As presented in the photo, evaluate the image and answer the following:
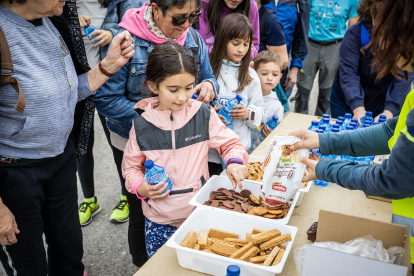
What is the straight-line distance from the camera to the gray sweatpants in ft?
15.7

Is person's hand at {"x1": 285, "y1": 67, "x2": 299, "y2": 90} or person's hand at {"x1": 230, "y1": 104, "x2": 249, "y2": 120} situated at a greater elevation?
person's hand at {"x1": 230, "y1": 104, "x2": 249, "y2": 120}

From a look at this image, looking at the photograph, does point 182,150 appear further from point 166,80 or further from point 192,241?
point 192,241

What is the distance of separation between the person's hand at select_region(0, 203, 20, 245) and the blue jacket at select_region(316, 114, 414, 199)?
133 centimetres

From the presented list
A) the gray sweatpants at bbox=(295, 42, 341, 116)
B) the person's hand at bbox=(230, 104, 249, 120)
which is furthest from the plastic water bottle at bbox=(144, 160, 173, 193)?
the gray sweatpants at bbox=(295, 42, 341, 116)

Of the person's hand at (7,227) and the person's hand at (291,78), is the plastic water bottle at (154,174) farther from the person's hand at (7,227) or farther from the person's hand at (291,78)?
the person's hand at (291,78)

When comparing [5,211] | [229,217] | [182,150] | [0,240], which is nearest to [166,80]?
[182,150]

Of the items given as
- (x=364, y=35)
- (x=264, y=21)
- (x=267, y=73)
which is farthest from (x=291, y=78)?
(x=364, y=35)

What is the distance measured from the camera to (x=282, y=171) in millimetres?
1475

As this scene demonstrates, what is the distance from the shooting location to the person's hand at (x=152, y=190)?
1521 mm

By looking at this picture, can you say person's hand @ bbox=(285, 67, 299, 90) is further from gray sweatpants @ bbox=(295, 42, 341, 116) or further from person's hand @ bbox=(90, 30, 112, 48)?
person's hand @ bbox=(90, 30, 112, 48)

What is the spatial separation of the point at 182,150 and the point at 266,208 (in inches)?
19.8

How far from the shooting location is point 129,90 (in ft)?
6.24

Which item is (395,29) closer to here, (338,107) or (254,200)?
(254,200)

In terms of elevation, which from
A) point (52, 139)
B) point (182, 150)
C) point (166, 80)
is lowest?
point (182, 150)
